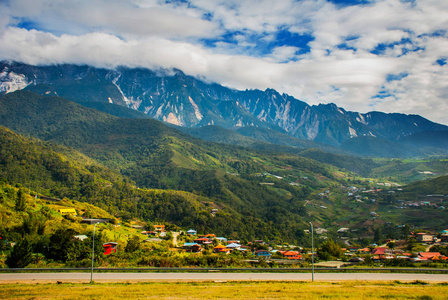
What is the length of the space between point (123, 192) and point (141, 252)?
10401 cm

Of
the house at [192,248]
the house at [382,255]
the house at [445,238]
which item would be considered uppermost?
the house at [445,238]

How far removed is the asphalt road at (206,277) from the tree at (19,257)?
4.55 metres

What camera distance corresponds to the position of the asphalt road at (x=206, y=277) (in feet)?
129

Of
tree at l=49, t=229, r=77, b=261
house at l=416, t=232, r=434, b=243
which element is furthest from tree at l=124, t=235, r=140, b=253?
house at l=416, t=232, r=434, b=243

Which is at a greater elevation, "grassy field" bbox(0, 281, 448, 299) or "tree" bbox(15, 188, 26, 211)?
"tree" bbox(15, 188, 26, 211)

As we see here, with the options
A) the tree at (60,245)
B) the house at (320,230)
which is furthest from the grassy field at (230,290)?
the house at (320,230)

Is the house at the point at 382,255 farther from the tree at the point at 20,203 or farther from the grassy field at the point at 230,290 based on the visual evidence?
the tree at the point at 20,203

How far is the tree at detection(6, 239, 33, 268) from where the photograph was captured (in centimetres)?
4544

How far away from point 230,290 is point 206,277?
10029 mm

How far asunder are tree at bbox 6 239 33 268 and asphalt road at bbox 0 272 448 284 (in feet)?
14.9

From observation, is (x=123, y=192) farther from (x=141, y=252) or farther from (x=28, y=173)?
(x=141, y=252)

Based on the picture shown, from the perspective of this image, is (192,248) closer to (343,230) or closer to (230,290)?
(230,290)

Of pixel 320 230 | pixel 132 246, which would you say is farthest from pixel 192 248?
pixel 320 230

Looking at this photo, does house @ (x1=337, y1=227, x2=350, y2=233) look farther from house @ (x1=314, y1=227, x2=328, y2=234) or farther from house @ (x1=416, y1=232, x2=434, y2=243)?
house @ (x1=416, y1=232, x2=434, y2=243)
